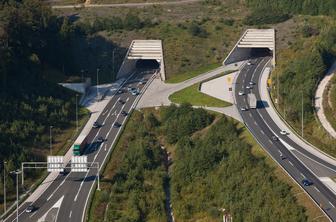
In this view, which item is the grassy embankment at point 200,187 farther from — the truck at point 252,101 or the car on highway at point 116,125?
the truck at point 252,101

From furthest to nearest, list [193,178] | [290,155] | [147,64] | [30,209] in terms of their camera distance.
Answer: [147,64], [290,155], [193,178], [30,209]

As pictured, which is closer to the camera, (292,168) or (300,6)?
(292,168)

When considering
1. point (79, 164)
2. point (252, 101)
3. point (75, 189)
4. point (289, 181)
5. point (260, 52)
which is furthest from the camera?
point (260, 52)

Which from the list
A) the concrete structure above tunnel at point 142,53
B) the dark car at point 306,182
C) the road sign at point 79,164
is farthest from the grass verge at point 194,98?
the road sign at point 79,164

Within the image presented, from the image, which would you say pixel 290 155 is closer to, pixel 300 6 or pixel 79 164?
pixel 79 164

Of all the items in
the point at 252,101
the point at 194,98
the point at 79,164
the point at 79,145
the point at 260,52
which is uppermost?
the point at 260,52

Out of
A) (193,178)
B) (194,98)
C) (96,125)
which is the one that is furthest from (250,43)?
(193,178)

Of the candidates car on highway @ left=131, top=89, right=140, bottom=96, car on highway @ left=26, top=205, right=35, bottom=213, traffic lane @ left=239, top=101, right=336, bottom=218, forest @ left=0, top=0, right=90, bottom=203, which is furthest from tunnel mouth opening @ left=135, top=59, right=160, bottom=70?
car on highway @ left=26, top=205, right=35, bottom=213
